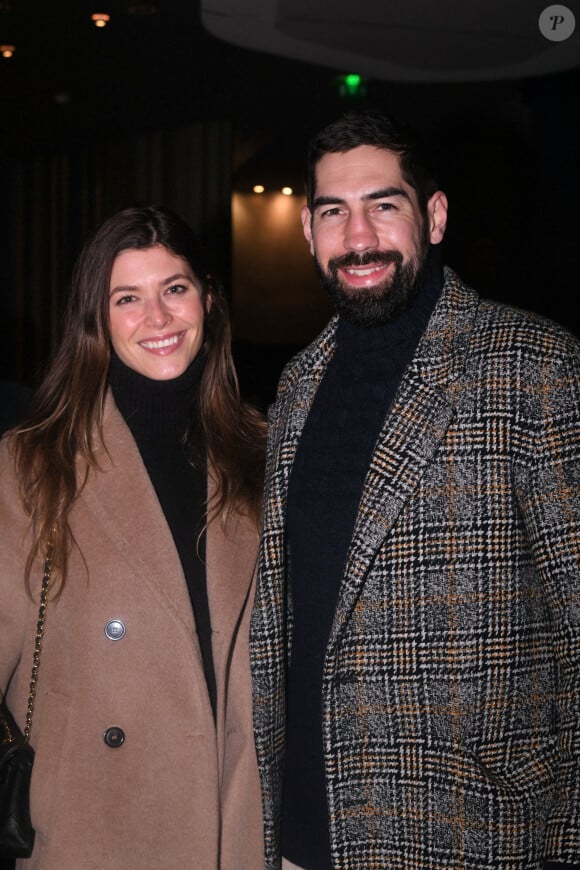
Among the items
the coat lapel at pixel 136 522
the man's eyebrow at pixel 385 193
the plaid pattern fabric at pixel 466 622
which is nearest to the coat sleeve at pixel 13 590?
the coat lapel at pixel 136 522

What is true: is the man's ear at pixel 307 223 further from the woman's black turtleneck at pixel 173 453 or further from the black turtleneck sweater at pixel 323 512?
the woman's black turtleneck at pixel 173 453

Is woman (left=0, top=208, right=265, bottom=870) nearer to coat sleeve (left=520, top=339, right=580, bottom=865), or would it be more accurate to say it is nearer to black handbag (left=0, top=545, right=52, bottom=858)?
black handbag (left=0, top=545, right=52, bottom=858)

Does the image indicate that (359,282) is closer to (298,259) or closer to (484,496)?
(484,496)

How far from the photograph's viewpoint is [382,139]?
68.8 inches

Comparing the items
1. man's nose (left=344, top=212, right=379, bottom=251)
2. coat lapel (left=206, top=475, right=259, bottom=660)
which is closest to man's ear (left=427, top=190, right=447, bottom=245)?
man's nose (left=344, top=212, right=379, bottom=251)

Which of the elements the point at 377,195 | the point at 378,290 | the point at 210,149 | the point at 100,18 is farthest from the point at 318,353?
the point at 100,18

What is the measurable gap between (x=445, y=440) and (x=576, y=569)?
0.98 ft

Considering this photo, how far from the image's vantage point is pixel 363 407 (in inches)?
68.1

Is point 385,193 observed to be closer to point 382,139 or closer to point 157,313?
point 382,139

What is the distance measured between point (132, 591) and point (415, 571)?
580 mm

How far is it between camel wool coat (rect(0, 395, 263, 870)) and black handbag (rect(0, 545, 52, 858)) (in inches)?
0.8

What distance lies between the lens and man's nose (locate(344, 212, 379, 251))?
1.72 meters

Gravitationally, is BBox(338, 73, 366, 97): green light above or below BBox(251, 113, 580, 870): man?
above

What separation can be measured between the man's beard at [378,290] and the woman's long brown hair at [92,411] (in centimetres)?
46
